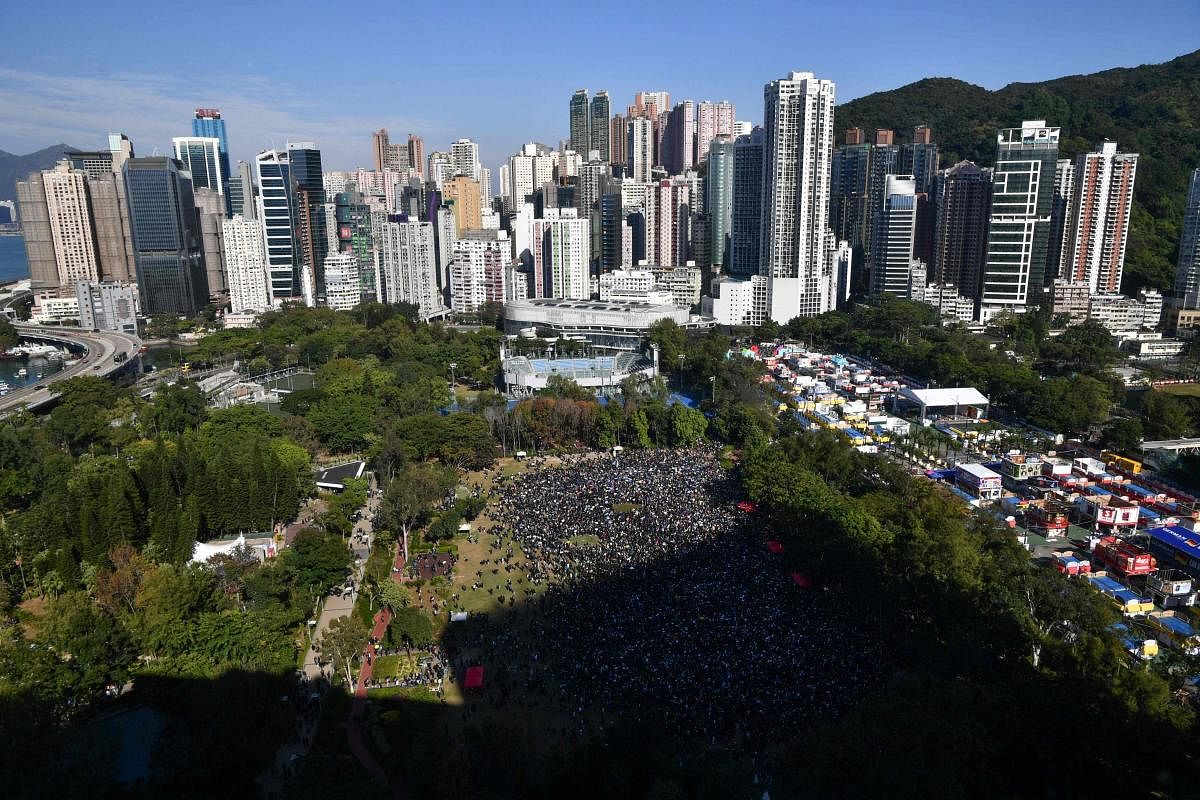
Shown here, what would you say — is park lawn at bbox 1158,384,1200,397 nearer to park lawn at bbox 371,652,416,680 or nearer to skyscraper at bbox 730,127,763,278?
skyscraper at bbox 730,127,763,278

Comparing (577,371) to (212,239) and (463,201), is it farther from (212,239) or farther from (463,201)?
(212,239)

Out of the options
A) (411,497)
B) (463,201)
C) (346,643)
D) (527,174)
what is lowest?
(346,643)

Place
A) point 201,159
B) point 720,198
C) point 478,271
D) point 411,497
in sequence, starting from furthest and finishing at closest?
point 201,159
point 720,198
point 478,271
point 411,497

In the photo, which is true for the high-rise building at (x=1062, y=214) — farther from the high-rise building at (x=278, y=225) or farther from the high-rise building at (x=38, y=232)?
the high-rise building at (x=38, y=232)

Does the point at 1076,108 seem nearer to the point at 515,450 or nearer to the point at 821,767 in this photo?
the point at 515,450

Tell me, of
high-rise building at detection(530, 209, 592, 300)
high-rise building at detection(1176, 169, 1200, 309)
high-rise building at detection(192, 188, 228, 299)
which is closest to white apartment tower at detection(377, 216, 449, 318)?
high-rise building at detection(530, 209, 592, 300)

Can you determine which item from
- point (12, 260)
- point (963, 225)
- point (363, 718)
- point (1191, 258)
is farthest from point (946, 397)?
point (12, 260)
